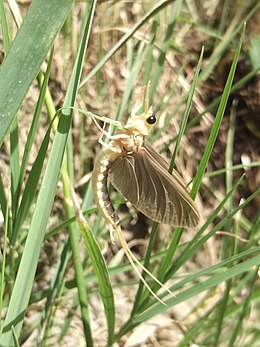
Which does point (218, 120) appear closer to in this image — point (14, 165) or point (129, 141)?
point (129, 141)

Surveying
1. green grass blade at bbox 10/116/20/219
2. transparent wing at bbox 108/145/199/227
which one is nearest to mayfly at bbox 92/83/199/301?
transparent wing at bbox 108/145/199/227

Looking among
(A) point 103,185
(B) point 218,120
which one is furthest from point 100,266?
(B) point 218,120

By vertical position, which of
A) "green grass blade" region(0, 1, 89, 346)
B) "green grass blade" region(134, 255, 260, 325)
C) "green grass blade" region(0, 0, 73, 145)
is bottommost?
"green grass blade" region(134, 255, 260, 325)

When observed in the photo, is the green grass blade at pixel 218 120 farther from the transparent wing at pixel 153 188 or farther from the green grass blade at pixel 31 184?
the green grass blade at pixel 31 184

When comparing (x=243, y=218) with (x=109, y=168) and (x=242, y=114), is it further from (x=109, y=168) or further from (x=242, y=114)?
(x=109, y=168)

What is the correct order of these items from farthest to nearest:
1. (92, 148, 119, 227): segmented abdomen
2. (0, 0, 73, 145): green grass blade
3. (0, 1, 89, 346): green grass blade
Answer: (92, 148, 119, 227): segmented abdomen
(0, 1, 89, 346): green grass blade
(0, 0, 73, 145): green grass blade


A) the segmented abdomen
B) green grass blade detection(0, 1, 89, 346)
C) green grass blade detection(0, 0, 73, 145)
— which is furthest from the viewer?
the segmented abdomen

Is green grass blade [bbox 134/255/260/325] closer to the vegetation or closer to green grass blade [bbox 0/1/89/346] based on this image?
→ the vegetation

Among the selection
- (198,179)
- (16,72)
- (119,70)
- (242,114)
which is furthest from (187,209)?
(242,114)
